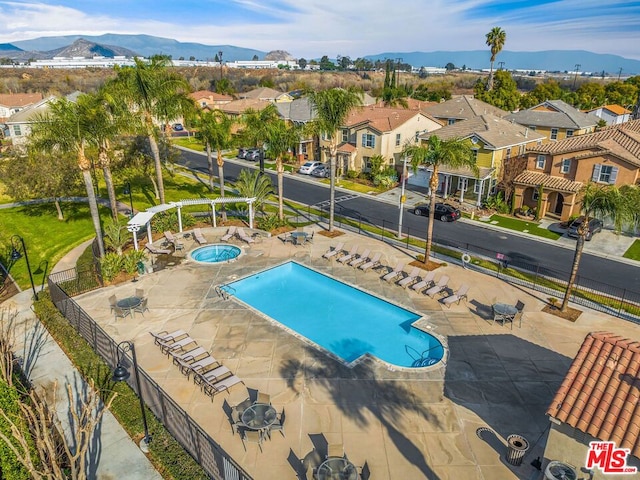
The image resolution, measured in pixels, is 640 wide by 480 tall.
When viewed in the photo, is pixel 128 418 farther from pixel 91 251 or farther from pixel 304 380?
pixel 91 251

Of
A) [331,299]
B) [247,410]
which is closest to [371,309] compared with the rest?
[331,299]

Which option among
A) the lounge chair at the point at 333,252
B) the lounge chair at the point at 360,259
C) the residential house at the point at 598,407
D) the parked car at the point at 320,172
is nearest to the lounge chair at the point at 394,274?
the lounge chair at the point at 360,259

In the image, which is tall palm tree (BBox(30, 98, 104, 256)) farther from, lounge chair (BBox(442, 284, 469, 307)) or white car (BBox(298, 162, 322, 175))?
white car (BBox(298, 162, 322, 175))

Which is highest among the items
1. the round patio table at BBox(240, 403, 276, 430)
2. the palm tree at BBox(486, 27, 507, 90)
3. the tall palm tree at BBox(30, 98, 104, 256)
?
the palm tree at BBox(486, 27, 507, 90)

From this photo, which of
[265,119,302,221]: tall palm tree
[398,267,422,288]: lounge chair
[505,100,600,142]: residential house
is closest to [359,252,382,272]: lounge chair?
[398,267,422,288]: lounge chair

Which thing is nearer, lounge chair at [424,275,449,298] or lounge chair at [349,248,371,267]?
lounge chair at [424,275,449,298]

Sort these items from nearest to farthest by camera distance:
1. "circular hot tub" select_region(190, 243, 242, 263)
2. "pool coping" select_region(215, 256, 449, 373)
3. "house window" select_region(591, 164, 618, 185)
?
"pool coping" select_region(215, 256, 449, 373) < "circular hot tub" select_region(190, 243, 242, 263) < "house window" select_region(591, 164, 618, 185)

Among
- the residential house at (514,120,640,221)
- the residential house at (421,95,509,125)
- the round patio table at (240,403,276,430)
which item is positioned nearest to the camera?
the round patio table at (240,403,276,430)

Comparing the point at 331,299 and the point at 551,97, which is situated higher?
the point at 551,97
